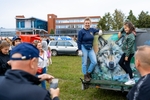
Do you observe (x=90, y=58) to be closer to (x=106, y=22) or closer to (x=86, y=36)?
(x=86, y=36)

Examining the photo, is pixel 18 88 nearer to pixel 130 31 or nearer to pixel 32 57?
pixel 32 57

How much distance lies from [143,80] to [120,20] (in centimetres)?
3448

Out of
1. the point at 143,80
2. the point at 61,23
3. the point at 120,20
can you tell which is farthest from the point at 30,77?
the point at 61,23

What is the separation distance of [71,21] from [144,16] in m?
88.4

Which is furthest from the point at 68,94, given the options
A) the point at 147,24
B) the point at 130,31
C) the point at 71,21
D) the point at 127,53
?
the point at 71,21

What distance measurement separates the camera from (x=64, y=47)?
20.3 m

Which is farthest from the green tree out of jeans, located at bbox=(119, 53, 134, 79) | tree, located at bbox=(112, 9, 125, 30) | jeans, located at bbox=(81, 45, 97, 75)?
jeans, located at bbox=(119, 53, 134, 79)

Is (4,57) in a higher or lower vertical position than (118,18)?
lower

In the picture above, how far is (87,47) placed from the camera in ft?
19.6

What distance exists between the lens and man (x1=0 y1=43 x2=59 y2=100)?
1.60 meters

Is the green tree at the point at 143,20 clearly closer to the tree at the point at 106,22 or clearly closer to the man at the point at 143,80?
the tree at the point at 106,22

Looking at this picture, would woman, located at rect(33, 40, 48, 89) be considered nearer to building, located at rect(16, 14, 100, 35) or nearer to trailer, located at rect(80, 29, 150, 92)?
trailer, located at rect(80, 29, 150, 92)

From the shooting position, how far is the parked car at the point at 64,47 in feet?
65.5

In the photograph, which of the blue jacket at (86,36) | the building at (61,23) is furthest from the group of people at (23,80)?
the building at (61,23)
